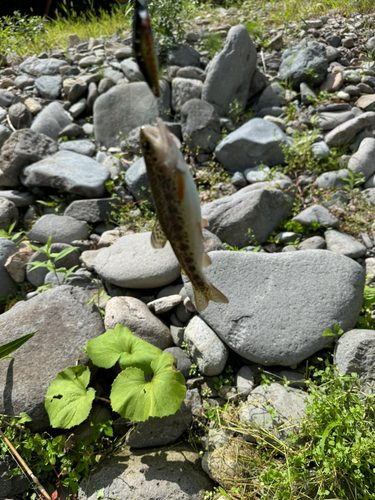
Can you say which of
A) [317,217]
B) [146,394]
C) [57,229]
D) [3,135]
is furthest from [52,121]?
[146,394]

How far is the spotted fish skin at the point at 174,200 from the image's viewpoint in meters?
1.13

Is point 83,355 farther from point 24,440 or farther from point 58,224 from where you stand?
point 58,224

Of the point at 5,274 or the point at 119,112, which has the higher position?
the point at 119,112

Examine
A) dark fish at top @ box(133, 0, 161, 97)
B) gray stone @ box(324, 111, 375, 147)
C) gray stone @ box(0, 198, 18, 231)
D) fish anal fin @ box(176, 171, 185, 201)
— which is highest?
dark fish at top @ box(133, 0, 161, 97)

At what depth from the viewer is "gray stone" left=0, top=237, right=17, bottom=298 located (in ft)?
15.3

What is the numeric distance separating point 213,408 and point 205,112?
4.45 meters

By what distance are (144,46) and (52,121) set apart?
6353mm

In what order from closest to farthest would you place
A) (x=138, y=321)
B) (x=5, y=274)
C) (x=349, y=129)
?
(x=138, y=321)
(x=5, y=274)
(x=349, y=129)

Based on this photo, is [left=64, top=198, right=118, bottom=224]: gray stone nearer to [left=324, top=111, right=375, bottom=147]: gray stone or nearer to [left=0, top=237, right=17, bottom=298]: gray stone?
[left=0, top=237, right=17, bottom=298]: gray stone

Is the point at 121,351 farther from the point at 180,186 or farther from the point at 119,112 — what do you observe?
the point at 119,112

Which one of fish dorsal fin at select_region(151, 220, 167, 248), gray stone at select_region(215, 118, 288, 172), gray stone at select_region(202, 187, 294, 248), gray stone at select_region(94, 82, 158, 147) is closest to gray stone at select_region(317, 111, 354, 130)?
gray stone at select_region(215, 118, 288, 172)

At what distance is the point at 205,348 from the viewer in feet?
11.5

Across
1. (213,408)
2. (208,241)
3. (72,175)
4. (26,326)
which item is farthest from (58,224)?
(208,241)

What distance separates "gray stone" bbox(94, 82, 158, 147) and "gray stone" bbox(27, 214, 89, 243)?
202 centimetres
